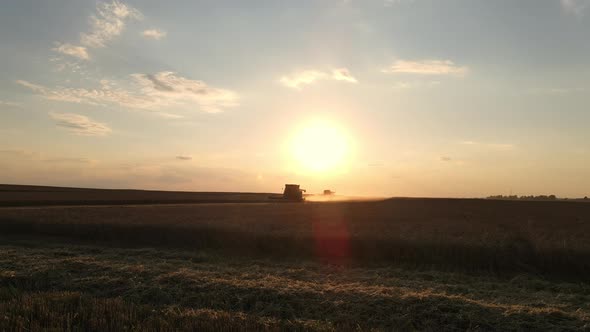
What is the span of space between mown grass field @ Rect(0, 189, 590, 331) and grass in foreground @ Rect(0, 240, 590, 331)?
0.03 meters

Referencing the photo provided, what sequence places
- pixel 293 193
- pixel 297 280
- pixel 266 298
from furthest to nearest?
1. pixel 293 193
2. pixel 297 280
3. pixel 266 298

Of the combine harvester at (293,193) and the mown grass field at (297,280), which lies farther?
the combine harvester at (293,193)

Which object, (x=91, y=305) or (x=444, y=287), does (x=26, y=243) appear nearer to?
(x=91, y=305)

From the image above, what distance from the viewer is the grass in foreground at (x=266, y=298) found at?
7801mm

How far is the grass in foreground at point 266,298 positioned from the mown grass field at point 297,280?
0.03m

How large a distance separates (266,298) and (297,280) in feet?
6.45

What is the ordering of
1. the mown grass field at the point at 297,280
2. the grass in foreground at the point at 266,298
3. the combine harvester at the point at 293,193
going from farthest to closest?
the combine harvester at the point at 293,193 < the mown grass field at the point at 297,280 < the grass in foreground at the point at 266,298

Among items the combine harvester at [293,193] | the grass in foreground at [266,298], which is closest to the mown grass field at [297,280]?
the grass in foreground at [266,298]

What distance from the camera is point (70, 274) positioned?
1166 centimetres

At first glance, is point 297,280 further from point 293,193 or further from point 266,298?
point 293,193

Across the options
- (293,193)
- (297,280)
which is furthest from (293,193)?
(297,280)

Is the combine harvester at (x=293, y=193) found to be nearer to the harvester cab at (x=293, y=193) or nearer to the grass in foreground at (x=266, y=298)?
the harvester cab at (x=293, y=193)

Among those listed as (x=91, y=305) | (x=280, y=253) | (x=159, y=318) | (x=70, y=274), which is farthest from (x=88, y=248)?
(x=159, y=318)

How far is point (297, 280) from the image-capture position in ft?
37.5
